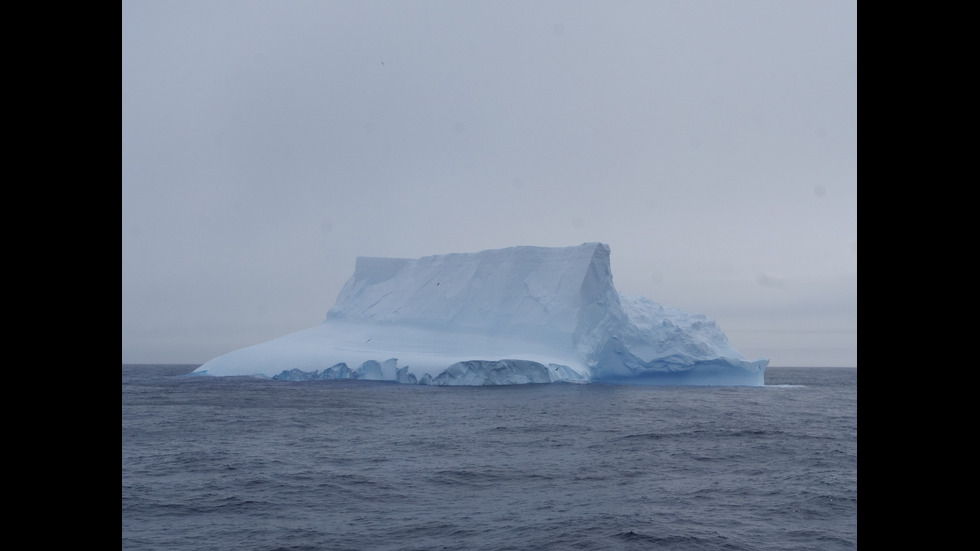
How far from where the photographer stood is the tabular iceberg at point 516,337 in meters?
29.5

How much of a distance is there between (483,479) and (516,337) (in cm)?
2112

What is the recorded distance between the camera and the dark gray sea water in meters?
7.57

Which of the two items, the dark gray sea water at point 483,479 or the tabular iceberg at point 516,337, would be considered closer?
the dark gray sea water at point 483,479

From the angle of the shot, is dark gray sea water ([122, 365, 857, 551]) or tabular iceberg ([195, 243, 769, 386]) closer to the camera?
dark gray sea water ([122, 365, 857, 551])

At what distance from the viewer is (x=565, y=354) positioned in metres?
30.1

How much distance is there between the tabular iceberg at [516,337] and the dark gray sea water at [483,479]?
8.56 m

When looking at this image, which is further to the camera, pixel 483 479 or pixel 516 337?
pixel 516 337

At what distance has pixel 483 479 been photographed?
10430 millimetres

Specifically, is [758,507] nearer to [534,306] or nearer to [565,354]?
[565,354]

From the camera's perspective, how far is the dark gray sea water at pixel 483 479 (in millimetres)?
7566

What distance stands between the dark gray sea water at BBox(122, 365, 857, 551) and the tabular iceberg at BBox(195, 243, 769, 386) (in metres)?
8.56

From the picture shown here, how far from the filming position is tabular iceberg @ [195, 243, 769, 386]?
96.8 ft
